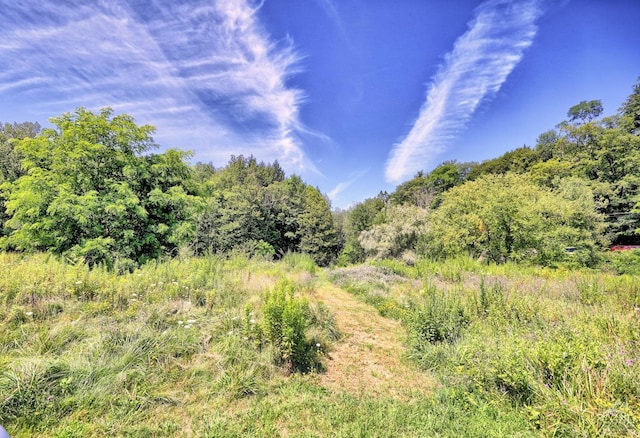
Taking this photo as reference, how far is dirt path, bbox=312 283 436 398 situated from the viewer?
3164mm

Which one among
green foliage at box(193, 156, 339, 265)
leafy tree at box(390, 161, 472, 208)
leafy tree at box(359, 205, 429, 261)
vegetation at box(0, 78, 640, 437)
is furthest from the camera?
leafy tree at box(390, 161, 472, 208)

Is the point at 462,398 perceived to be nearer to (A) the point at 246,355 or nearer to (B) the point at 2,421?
(A) the point at 246,355

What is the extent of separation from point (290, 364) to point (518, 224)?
42.0 ft

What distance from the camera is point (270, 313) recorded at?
133 inches

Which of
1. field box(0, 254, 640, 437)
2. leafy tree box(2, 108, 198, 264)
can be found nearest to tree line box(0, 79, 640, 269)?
leafy tree box(2, 108, 198, 264)

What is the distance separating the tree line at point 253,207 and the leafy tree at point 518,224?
56mm

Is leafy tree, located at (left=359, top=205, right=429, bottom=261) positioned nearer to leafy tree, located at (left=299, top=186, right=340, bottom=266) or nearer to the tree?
leafy tree, located at (left=299, top=186, right=340, bottom=266)

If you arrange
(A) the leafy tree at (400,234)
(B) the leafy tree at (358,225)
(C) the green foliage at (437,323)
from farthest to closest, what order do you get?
(B) the leafy tree at (358,225) → (A) the leafy tree at (400,234) → (C) the green foliage at (437,323)

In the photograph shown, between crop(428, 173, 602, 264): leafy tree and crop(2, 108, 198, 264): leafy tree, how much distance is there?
42.4 feet

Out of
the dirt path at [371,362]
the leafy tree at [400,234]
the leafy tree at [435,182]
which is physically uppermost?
the leafy tree at [435,182]

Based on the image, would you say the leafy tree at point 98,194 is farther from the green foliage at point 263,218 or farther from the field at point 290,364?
the green foliage at point 263,218

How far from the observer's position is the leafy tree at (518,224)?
11328 mm

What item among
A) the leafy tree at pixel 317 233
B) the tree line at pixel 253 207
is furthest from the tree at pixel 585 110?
the leafy tree at pixel 317 233

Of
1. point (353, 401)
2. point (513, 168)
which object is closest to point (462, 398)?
point (353, 401)
